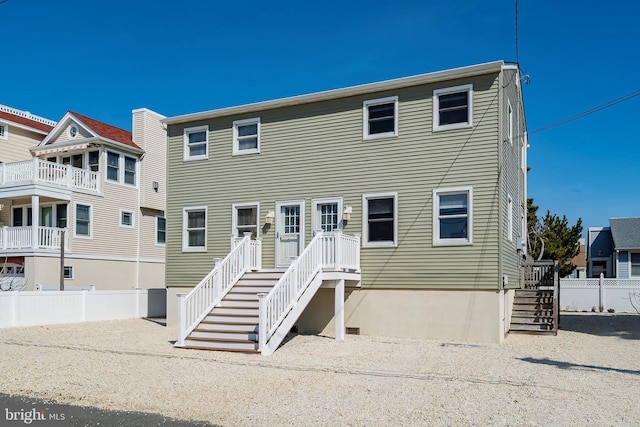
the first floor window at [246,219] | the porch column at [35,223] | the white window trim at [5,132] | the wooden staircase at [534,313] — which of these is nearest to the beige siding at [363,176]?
the first floor window at [246,219]

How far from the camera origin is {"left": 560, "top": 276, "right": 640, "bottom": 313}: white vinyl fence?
85.7 feet

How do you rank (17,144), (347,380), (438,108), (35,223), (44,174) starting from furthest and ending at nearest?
(17,144)
(44,174)
(35,223)
(438,108)
(347,380)

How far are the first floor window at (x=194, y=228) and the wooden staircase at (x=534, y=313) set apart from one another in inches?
388

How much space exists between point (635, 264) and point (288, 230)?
25405mm

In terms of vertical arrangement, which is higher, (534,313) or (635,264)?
(635,264)

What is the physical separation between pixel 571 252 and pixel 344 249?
24011 mm

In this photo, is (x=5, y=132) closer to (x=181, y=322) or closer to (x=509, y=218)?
(x=181, y=322)

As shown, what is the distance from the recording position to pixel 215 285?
1409 cm

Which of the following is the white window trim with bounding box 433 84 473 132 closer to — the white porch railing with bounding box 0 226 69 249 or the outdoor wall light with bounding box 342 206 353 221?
the outdoor wall light with bounding box 342 206 353 221

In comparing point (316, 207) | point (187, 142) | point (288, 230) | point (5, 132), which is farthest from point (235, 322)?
point (5, 132)

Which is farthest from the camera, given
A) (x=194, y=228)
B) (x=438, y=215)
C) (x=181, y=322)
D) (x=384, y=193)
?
(x=194, y=228)

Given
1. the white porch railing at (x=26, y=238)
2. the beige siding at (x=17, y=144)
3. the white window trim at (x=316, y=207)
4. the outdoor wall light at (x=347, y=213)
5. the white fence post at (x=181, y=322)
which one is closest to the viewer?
the white fence post at (x=181, y=322)

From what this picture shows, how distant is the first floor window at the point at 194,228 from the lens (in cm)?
1823
